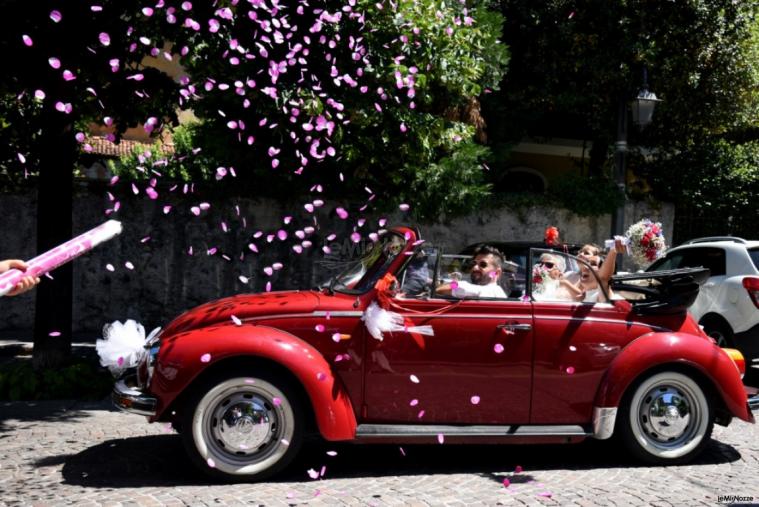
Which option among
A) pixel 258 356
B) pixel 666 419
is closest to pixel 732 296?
pixel 666 419

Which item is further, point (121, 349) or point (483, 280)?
point (483, 280)

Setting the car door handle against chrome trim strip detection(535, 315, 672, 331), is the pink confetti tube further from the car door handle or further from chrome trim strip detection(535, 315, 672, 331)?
chrome trim strip detection(535, 315, 672, 331)

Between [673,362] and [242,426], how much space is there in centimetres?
308

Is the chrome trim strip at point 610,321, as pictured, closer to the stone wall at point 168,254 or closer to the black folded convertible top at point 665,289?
the black folded convertible top at point 665,289

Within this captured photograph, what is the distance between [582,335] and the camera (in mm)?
5371

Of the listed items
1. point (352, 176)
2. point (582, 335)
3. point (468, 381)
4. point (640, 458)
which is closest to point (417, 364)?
point (468, 381)

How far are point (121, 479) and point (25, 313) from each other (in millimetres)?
8379

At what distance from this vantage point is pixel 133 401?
4.92m

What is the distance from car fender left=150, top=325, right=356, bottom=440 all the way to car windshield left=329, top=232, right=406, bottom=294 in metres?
0.63

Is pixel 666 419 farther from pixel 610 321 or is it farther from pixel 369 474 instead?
pixel 369 474

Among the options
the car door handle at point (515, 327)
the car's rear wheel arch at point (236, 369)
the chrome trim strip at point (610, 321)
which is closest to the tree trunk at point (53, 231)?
the car's rear wheel arch at point (236, 369)

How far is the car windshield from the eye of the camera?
5375mm

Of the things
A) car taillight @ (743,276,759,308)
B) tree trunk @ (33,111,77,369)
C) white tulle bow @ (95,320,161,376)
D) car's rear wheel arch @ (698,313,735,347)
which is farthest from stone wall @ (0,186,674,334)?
white tulle bow @ (95,320,161,376)

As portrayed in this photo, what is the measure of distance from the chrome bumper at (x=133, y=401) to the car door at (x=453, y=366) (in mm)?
1408
